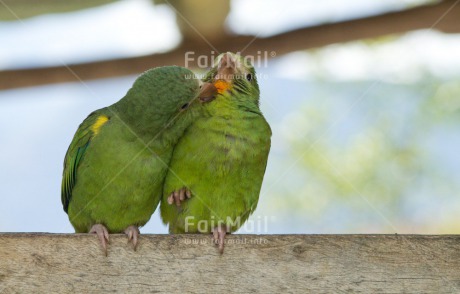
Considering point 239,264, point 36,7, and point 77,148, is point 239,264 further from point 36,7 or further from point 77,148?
point 36,7

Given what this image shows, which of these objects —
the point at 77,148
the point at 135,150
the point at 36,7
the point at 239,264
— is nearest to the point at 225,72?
the point at 135,150

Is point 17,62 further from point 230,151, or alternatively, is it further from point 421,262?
point 421,262

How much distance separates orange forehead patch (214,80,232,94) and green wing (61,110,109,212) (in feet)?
2.16

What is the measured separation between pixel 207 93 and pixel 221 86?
0.14 metres

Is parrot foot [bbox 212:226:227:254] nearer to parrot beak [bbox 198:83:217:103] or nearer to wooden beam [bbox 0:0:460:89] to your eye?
parrot beak [bbox 198:83:217:103]

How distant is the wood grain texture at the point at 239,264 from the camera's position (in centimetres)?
266

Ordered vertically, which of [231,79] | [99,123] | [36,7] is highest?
[36,7]

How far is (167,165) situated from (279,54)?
A: 1414mm

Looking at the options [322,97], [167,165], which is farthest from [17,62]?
[322,97]

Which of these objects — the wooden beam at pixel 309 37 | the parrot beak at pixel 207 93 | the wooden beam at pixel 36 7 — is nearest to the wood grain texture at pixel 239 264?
the parrot beak at pixel 207 93

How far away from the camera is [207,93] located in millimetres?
3680

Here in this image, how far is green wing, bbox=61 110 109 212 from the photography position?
148 inches

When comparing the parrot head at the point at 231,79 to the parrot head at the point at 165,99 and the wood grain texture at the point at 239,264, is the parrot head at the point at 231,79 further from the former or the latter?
the wood grain texture at the point at 239,264

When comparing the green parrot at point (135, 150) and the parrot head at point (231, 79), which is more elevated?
the parrot head at point (231, 79)
